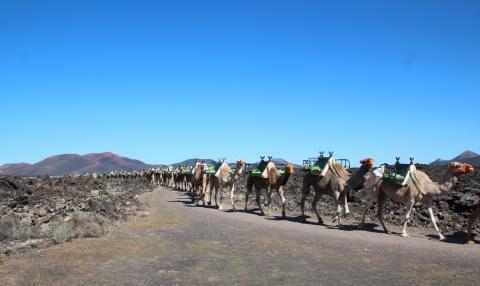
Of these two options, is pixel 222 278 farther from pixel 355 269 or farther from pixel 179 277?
pixel 355 269

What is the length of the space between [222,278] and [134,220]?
11.3m

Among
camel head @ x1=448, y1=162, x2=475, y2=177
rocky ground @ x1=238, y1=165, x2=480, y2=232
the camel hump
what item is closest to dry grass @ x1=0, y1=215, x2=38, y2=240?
the camel hump

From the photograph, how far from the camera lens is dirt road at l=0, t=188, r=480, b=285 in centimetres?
1035

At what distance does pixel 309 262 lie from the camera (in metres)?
12.0

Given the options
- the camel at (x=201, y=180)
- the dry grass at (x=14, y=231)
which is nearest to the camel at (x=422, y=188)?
the dry grass at (x=14, y=231)

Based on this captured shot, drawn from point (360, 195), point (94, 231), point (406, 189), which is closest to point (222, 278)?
point (94, 231)

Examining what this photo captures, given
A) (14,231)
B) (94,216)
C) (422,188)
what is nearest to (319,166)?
(422,188)

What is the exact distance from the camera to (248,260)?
12.3m

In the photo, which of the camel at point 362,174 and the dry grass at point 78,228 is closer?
the dry grass at point 78,228

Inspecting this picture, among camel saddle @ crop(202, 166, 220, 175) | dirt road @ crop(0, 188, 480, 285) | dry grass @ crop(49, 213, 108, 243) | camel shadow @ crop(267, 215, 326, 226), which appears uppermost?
camel saddle @ crop(202, 166, 220, 175)

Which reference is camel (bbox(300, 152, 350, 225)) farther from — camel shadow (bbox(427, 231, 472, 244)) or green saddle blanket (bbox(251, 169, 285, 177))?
camel shadow (bbox(427, 231, 472, 244))

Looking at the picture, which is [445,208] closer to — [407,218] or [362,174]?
[362,174]

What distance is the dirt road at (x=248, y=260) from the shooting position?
34.0 ft

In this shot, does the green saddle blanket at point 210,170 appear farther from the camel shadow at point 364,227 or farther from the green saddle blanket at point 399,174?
the green saddle blanket at point 399,174
